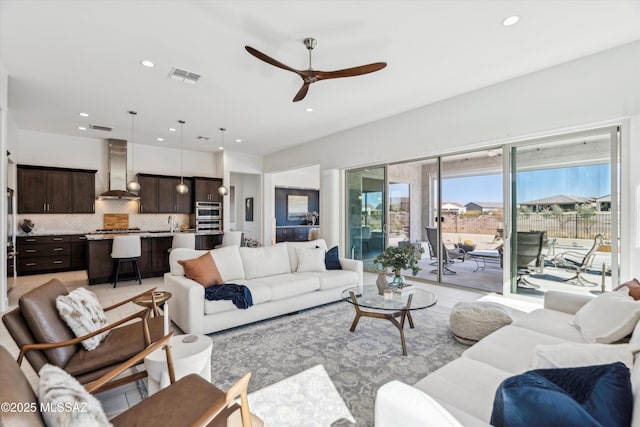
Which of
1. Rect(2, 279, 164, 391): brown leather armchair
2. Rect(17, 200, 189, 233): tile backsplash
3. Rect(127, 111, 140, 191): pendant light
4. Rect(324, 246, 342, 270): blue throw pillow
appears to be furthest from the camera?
Rect(17, 200, 189, 233): tile backsplash

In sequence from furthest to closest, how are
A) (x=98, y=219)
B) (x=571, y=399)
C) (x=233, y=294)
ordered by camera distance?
(x=98, y=219), (x=233, y=294), (x=571, y=399)

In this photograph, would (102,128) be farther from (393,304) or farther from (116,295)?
(393,304)

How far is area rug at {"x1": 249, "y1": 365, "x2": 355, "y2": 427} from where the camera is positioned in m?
1.93

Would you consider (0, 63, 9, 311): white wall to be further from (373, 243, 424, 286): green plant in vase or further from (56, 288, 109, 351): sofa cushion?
(373, 243, 424, 286): green plant in vase

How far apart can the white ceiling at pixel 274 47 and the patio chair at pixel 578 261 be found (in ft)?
7.73

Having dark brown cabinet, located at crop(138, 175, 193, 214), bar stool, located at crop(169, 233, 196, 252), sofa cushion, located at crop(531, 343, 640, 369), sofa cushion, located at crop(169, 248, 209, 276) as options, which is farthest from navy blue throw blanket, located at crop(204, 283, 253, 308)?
dark brown cabinet, located at crop(138, 175, 193, 214)

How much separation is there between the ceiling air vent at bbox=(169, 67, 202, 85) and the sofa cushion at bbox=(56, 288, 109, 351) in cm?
293

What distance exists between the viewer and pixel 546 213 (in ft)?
14.2

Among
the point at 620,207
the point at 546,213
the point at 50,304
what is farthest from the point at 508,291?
the point at 50,304

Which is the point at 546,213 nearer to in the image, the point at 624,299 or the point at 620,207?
the point at 620,207

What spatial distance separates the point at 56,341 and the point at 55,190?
22.3ft

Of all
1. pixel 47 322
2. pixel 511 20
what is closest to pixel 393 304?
pixel 47 322

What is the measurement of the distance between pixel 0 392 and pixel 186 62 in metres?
3.70

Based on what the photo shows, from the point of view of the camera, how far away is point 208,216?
8672 mm
